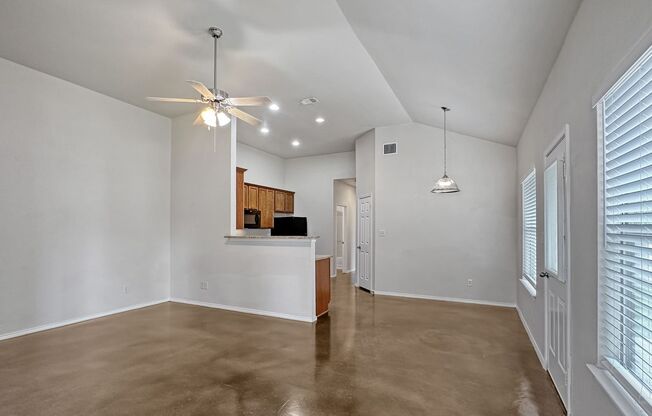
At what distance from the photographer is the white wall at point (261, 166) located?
8.11 m

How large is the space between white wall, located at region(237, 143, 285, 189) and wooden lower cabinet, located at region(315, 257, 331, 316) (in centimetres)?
379

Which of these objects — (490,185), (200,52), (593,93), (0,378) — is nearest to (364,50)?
(200,52)

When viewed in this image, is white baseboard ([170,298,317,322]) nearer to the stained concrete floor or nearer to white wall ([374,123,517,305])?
the stained concrete floor

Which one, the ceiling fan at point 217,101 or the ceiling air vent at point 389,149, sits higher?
the ceiling air vent at point 389,149

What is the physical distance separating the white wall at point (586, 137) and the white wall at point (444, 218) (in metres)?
3.44

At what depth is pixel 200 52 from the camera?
387 cm

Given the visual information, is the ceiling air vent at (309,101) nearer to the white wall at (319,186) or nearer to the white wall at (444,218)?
the white wall at (444,218)

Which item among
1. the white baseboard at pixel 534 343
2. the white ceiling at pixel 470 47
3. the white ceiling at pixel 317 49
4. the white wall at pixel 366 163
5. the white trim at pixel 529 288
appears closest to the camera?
the white ceiling at pixel 470 47

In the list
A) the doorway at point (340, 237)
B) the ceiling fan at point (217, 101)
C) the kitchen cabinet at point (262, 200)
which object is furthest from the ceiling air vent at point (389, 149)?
the ceiling fan at point (217, 101)

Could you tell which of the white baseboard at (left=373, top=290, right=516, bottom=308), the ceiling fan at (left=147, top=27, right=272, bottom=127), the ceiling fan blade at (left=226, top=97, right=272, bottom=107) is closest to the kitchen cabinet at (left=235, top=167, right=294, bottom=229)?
the white baseboard at (left=373, top=290, right=516, bottom=308)

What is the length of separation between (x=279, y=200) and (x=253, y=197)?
1.03 meters

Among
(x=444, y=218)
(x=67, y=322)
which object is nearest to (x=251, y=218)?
(x=67, y=322)

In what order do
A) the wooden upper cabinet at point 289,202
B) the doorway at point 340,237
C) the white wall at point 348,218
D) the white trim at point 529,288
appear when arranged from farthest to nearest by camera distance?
the white wall at point 348,218, the doorway at point 340,237, the wooden upper cabinet at point 289,202, the white trim at point 529,288

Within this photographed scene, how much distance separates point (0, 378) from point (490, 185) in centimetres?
674
